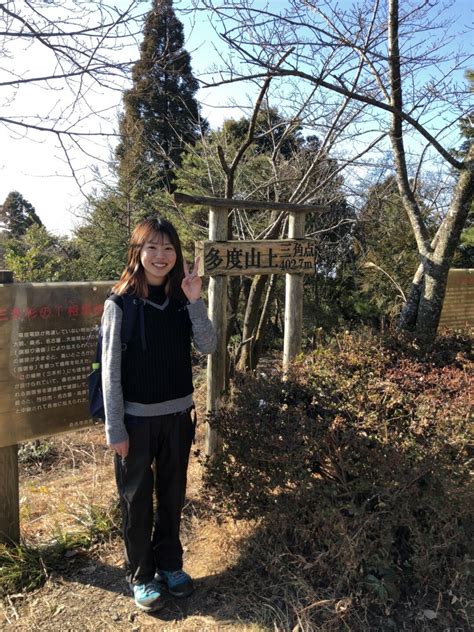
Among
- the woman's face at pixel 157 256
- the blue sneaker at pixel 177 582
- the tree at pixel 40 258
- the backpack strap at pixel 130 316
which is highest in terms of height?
the tree at pixel 40 258

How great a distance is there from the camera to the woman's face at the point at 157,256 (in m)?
2.19

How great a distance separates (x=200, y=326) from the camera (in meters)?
2.31

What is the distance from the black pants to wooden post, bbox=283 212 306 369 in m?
1.61

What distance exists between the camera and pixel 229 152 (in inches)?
300

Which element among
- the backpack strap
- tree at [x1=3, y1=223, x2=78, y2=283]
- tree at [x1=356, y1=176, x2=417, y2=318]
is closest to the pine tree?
the backpack strap

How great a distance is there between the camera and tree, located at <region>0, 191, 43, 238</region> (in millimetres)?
11759

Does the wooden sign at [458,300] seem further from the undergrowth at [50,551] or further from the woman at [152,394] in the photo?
the undergrowth at [50,551]

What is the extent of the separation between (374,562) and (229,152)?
665 centimetres

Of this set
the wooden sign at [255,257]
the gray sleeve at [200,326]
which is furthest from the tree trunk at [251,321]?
the gray sleeve at [200,326]

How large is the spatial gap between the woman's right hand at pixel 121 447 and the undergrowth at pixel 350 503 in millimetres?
589

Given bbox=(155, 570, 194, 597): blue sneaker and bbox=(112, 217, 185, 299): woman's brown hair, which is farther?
bbox=(155, 570, 194, 597): blue sneaker

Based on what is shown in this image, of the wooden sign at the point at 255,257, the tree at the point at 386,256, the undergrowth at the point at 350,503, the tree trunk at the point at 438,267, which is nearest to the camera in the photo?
the undergrowth at the point at 350,503

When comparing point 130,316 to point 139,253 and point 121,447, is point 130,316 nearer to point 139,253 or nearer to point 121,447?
point 139,253

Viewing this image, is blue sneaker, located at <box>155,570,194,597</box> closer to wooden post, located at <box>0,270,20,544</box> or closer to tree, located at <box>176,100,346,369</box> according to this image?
wooden post, located at <box>0,270,20,544</box>
